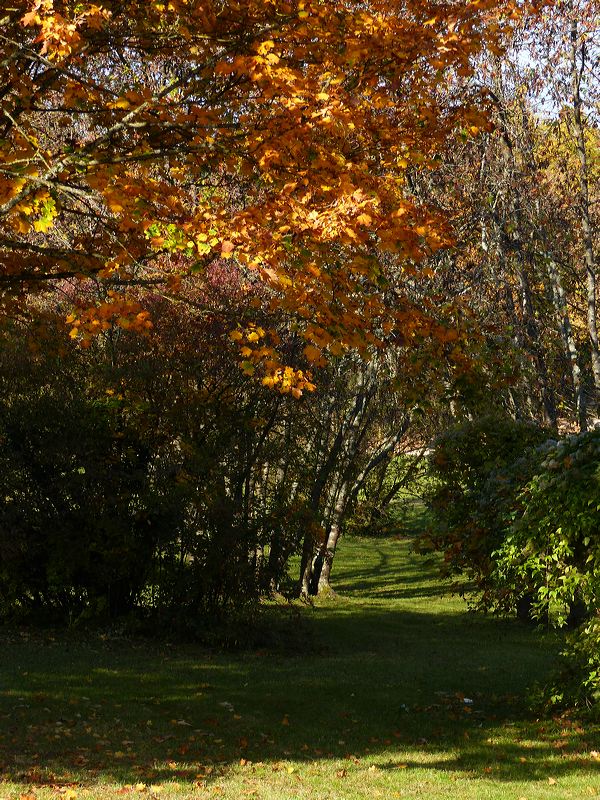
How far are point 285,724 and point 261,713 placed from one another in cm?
46

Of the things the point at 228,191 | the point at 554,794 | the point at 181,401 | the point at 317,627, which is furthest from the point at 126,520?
the point at 554,794

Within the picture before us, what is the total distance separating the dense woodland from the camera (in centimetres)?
797

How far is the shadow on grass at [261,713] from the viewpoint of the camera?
807 cm

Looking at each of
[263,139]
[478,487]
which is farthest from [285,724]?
[263,139]

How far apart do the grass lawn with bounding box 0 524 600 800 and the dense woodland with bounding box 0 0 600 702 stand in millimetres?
1272

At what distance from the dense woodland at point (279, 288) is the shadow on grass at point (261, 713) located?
122 cm

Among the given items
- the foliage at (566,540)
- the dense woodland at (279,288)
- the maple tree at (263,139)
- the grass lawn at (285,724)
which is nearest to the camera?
the grass lawn at (285,724)

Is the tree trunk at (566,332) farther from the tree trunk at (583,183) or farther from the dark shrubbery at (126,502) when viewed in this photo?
the dark shrubbery at (126,502)

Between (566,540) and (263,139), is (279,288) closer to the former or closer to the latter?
(263,139)

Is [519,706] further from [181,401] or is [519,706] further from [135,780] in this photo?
[181,401]

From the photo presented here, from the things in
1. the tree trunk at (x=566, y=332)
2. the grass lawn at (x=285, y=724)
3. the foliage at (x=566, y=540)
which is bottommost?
the grass lawn at (x=285, y=724)

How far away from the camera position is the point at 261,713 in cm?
1012

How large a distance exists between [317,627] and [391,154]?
9972 millimetres

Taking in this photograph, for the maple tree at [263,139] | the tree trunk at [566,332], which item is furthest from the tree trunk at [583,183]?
the maple tree at [263,139]
